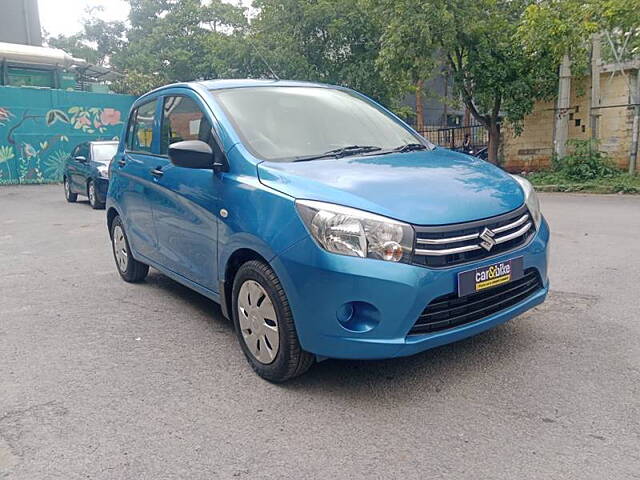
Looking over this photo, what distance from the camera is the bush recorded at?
1340cm

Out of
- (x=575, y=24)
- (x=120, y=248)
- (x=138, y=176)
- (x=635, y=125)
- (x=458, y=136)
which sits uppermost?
(x=575, y=24)

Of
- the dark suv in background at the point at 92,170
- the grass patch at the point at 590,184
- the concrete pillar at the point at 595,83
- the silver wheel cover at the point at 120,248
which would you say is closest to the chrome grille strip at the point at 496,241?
the silver wheel cover at the point at 120,248

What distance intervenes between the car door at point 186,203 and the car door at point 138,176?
0.61 ft

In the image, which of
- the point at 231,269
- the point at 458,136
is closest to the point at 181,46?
the point at 458,136

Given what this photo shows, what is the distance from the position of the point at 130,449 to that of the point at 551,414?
6.85 ft

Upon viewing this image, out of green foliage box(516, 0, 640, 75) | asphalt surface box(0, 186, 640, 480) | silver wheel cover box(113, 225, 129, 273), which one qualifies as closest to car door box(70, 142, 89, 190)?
silver wheel cover box(113, 225, 129, 273)

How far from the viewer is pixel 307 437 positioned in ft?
9.00

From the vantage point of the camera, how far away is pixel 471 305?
3.08 metres

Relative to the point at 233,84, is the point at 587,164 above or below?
below

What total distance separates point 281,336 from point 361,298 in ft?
1.91

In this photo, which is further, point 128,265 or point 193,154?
point 128,265

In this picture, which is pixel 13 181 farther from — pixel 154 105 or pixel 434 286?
pixel 434 286

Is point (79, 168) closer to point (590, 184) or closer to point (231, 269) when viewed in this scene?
point (231, 269)

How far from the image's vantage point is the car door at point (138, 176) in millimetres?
4758
